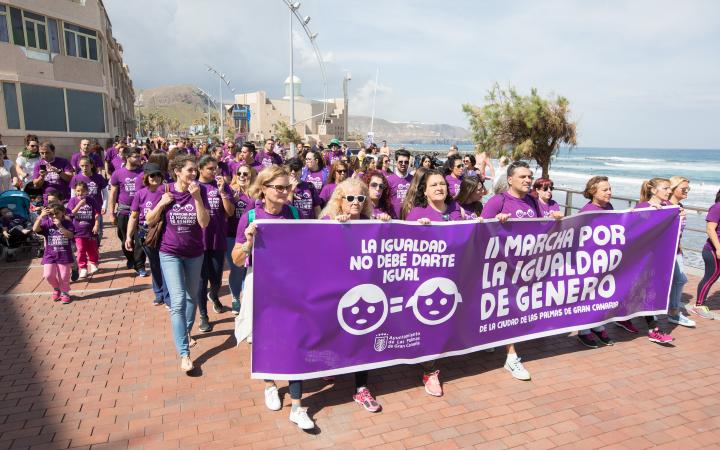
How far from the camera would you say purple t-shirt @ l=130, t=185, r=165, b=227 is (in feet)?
17.7

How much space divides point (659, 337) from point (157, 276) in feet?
20.2

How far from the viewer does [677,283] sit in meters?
5.52

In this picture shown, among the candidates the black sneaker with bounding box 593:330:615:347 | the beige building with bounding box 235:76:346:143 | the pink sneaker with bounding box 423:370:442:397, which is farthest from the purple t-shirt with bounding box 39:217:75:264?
the beige building with bounding box 235:76:346:143

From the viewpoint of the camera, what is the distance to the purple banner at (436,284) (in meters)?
3.61

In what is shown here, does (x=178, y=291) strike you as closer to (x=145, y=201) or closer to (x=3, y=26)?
(x=145, y=201)

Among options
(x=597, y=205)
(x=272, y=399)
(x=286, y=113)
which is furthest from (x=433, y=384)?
(x=286, y=113)

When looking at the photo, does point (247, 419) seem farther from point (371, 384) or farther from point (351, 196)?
point (351, 196)

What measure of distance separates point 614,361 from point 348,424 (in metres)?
2.99

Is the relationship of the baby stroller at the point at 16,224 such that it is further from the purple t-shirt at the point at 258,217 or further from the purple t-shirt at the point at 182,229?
the purple t-shirt at the point at 258,217

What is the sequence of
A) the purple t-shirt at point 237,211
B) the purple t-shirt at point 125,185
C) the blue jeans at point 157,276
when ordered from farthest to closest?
1. the purple t-shirt at point 125,185
2. the purple t-shirt at point 237,211
3. the blue jeans at point 157,276

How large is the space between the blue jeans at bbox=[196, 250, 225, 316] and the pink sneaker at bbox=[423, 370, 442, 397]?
2721 mm

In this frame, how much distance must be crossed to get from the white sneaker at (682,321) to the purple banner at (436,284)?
2.49ft

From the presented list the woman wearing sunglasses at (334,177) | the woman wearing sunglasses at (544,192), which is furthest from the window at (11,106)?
the woman wearing sunglasses at (544,192)

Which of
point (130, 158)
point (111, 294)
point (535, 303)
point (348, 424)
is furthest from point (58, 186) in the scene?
point (535, 303)
